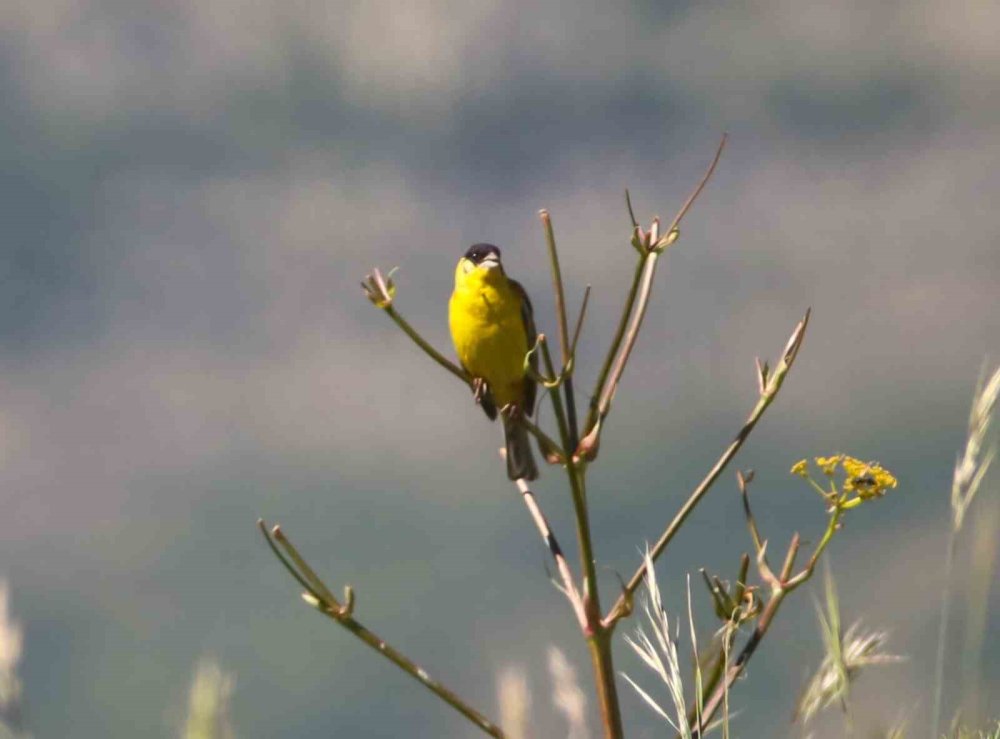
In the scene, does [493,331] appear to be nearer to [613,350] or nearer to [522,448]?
[522,448]

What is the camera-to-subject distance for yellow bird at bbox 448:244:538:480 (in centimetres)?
713

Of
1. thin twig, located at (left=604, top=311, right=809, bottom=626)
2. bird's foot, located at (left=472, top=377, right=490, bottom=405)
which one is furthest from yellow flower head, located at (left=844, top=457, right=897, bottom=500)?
bird's foot, located at (left=472, top=377, right=490, bottom=405)

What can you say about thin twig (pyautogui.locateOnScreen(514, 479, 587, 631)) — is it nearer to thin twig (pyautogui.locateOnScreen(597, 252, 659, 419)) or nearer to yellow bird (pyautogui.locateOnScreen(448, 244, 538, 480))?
thin twig (pyautogui.locateOnScreen(597, 252, 659, 419))

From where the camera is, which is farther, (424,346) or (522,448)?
(522,448)

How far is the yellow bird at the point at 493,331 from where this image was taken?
713 cm

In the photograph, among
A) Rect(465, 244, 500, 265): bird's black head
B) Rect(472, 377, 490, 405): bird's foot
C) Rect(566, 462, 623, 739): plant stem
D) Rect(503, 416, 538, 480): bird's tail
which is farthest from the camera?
Rect(465, 244, 500, 265): bird's black head

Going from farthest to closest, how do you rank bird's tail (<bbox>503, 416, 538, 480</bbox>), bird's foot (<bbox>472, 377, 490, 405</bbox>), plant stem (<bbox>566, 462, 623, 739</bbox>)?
bird's tail (<bbox>503, 416, 538, 480</bbox>)
bird's foot (<bbox>472, 377, 490, 405</bbox>)
plant stem (<bbox>566, 462, 623, 739</bbox>)

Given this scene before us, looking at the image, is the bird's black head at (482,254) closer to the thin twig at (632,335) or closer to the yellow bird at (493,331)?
the yellow bird at (493,331)

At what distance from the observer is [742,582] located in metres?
3.23

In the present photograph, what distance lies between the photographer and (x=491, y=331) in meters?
7.25

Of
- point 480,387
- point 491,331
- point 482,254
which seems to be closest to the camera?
point 480,387

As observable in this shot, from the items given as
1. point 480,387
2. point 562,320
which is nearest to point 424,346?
point 562,320

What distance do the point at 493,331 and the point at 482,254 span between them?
0.63 metres

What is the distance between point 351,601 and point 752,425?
1125mm
